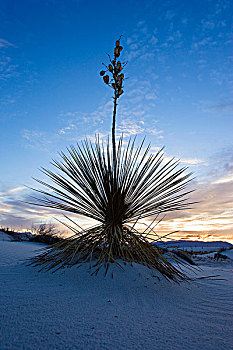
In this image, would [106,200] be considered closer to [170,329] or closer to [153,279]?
[153,279]

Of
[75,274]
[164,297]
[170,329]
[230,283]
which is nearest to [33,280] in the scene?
[75,274]

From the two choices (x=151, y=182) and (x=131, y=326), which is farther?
(x=151, y=182)

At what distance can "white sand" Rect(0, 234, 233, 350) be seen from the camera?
3.77 ft

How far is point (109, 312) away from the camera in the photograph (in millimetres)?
1494

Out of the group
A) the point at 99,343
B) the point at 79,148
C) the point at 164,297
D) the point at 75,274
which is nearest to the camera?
the point at 99,343

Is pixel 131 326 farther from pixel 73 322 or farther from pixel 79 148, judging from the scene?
pixel 79 148

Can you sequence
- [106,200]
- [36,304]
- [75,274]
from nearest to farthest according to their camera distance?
[36,304], [75,274], [106,200]

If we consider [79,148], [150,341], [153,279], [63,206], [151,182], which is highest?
[79,148]

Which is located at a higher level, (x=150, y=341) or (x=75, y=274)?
(x=75, y=274)

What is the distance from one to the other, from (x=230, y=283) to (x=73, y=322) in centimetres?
214

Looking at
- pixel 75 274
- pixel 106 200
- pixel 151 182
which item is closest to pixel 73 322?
pixel 75 274

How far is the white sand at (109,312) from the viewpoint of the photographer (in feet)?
3.77

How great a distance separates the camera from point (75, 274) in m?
2.14

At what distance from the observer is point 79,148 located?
116 inches
